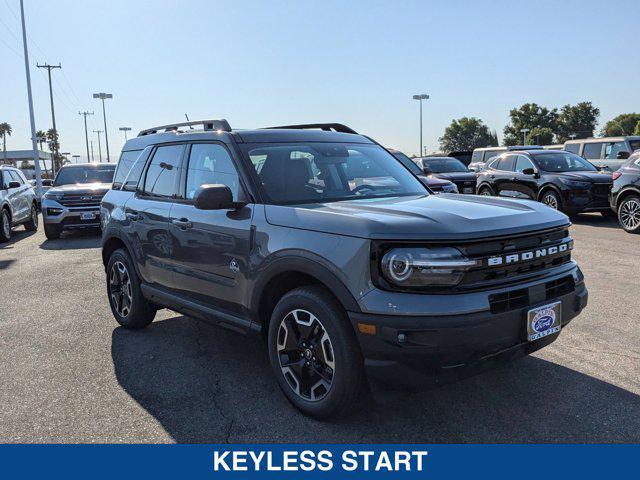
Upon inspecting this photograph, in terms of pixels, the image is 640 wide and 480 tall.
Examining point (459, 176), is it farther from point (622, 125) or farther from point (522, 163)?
A: point (622, 125)

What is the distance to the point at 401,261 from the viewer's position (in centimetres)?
287

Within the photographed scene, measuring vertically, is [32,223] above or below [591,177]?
below

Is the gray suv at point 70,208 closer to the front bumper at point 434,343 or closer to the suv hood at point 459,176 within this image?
the suv hood at point 459,176

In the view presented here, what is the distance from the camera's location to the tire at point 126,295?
5207 mm

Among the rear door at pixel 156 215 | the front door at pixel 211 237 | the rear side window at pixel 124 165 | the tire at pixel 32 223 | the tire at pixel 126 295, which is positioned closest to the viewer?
the front door at pixel 211 237

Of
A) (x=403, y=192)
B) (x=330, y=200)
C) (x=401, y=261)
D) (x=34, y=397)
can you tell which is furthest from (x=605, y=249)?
(x=34, y=397)

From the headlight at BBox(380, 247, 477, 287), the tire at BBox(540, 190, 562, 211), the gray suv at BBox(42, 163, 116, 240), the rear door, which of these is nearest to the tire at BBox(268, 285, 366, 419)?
the headlight at BBox(380, 247, 477, 287)

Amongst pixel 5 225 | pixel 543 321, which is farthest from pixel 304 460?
pixel 5 225

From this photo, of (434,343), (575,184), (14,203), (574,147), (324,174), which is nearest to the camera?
(434,343)

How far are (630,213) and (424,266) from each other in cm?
972

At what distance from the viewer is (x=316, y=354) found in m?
3.27

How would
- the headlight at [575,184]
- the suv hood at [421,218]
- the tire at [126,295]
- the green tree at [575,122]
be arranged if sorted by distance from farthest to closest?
the green tree at [575,122]
the headlight at [575,184]
the tire at [126,295]
the suv hood at [421,218]

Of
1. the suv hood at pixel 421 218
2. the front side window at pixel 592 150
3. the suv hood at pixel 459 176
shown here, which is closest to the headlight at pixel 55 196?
the suv hood at pixel 459 176

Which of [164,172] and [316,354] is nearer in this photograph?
[316,354]
